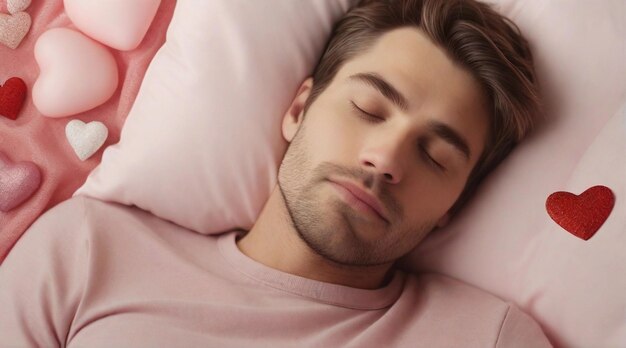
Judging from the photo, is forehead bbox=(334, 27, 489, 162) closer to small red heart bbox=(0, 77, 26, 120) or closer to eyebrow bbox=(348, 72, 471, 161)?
eyebrow bbox=(348, 72, 471, 161)

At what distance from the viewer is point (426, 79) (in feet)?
3.57

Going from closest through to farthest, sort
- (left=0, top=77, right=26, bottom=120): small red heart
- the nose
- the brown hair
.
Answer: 1. the nose
2. the brown hair
3. (left=0, top=77, right=26, bottom=120): small red heart

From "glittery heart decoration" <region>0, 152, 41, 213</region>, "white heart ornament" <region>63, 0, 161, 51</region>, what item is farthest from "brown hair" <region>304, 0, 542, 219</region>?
"glittery heart decoration" <region>0, 152, 41, 213</region>

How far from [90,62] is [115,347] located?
1.93ft

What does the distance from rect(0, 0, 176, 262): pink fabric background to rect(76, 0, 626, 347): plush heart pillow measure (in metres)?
0.06

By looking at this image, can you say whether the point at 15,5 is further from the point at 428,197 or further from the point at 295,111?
the point at 428,197

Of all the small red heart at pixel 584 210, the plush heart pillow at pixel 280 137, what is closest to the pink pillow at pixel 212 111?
the plush heart pillow at pixel 280 137

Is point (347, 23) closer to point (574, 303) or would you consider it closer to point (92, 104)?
point (92, 104)

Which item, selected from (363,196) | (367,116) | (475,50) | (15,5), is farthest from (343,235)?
(15,5)

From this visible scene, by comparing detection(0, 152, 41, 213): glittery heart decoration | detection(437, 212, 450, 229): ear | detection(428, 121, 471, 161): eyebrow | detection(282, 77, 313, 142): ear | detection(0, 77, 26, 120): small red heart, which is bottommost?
detection(0, 152, 41, 213): glittery heart decoration

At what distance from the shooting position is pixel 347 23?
1.25 metres

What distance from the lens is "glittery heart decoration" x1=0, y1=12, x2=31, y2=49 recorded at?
1.24 metres

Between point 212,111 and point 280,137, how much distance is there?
0.49 feet

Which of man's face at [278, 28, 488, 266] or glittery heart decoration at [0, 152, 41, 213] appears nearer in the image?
man's face at [278, 28, 488, 266]
